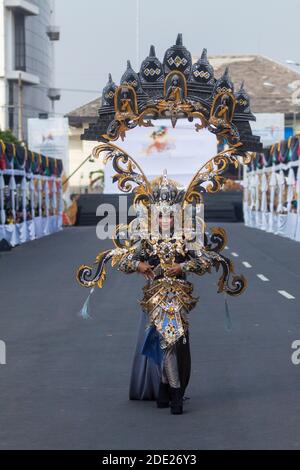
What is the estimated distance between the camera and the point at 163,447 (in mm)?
8258

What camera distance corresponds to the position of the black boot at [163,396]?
9.76 meters

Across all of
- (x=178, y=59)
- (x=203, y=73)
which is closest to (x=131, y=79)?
(x=178, y=59)

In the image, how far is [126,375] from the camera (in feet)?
38.5

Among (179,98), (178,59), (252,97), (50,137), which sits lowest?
(50,137)

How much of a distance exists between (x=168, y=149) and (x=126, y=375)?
168 feet

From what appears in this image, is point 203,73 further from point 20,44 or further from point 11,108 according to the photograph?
point 20,44

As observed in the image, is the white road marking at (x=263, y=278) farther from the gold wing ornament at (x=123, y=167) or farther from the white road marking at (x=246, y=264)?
the gold wing ornament at (x=123, y=167)

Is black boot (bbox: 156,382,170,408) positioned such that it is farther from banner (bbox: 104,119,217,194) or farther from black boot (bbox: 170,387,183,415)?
banner (bbox: 104,119,217,194)

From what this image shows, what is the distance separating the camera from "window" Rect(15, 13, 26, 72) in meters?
95.6

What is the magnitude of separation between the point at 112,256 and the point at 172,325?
34.6 inches

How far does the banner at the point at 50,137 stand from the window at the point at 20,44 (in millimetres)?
31679

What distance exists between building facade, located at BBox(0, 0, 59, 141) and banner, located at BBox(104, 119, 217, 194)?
27.5m

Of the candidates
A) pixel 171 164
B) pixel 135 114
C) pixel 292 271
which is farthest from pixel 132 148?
pixel 135 114

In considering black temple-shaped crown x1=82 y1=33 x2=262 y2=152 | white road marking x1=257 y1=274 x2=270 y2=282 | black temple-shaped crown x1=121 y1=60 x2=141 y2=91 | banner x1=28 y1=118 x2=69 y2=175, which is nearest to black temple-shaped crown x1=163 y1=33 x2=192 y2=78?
black temple-shaped crown x1=82 y1=33 x2=262 y2=152
